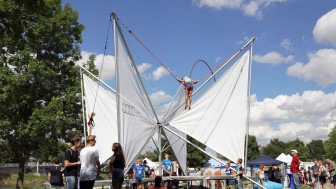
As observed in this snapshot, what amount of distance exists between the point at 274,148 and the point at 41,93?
111 m

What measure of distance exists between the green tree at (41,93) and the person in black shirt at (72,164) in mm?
14417

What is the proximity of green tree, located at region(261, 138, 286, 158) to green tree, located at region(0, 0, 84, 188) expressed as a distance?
106 metres

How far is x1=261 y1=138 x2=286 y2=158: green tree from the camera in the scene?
4899 inches

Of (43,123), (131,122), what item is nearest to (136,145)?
(131,122)

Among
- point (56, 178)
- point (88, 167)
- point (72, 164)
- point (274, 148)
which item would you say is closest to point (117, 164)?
point (72, 164)

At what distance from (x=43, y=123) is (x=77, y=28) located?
7.23 meters

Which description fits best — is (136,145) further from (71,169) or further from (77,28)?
(77,28)

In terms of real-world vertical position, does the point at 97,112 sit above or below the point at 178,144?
above

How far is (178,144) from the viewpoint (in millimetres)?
18875

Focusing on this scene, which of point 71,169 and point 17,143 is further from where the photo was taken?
point 17,143

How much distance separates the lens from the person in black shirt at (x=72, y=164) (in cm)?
915

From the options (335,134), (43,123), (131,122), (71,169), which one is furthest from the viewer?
(335,134)

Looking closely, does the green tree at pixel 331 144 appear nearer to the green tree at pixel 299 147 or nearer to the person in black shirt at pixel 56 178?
the green tree at pixel 299 147

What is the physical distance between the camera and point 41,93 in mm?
24969
